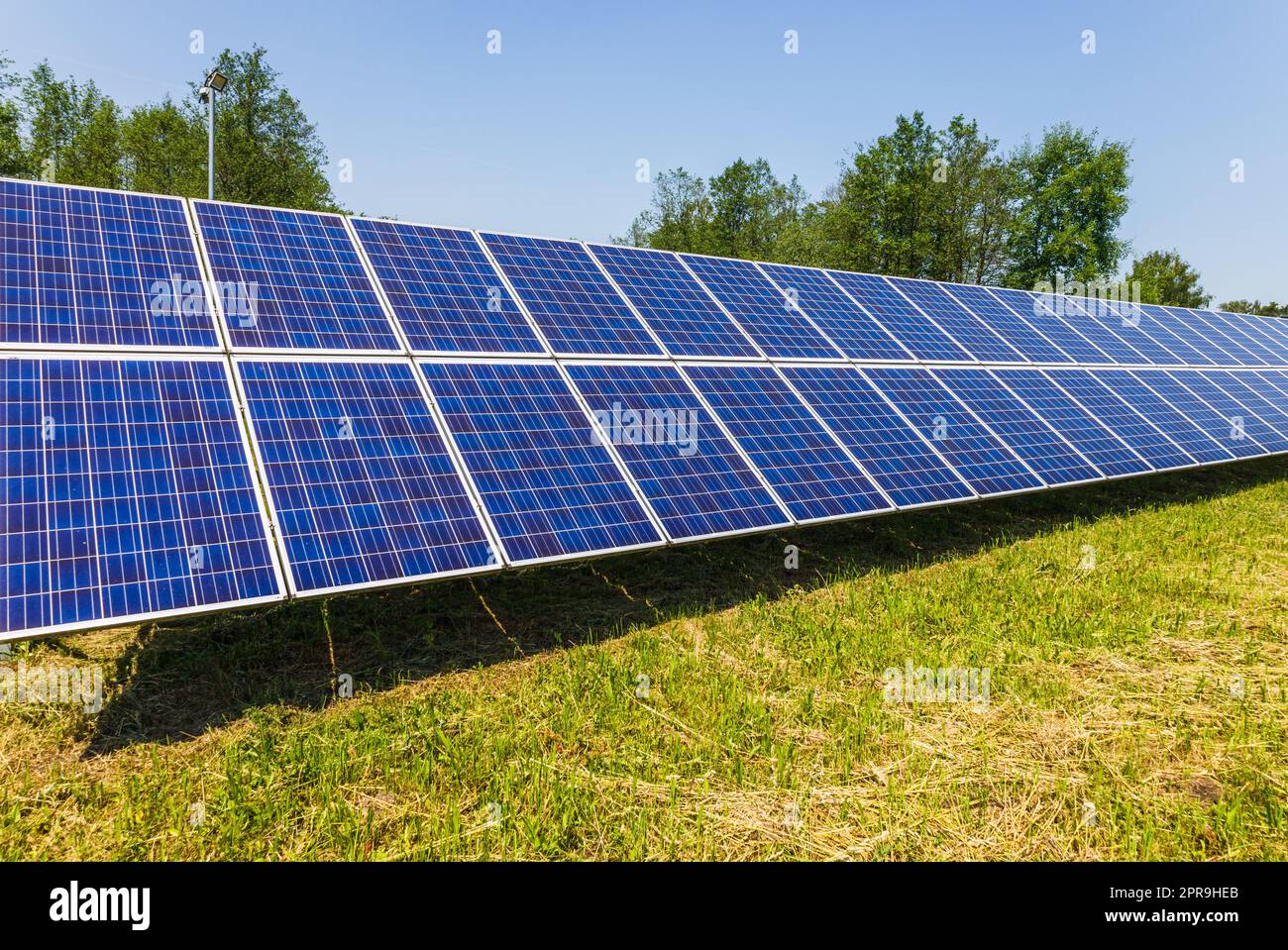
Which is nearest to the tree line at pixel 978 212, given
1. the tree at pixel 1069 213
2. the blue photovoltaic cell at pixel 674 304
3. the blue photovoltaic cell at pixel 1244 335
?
the tree at pixel 1069 213

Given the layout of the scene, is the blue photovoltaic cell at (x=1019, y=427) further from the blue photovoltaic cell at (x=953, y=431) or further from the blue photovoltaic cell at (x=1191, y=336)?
the blue photovoltaic cell at (x=1191, y=336)

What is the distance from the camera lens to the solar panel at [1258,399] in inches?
668

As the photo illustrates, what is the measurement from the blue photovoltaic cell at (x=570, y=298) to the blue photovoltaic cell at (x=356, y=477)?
2.82 m

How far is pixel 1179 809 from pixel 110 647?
407 inches

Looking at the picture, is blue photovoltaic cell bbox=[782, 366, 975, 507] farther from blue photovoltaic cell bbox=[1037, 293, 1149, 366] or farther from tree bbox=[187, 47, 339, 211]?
tree bbox=[187, 47, 339, 211]

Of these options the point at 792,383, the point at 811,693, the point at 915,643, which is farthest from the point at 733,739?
the point at 792,383

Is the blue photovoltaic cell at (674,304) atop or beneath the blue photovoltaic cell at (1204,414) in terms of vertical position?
atop

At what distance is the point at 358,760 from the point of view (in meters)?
5.70

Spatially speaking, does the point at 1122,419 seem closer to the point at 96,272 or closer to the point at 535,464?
the point at 535,464

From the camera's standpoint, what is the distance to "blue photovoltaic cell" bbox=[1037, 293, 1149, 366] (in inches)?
752

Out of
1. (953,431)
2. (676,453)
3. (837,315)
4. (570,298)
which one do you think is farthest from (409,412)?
(837,315)

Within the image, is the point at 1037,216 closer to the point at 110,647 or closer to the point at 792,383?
the point at 792,383

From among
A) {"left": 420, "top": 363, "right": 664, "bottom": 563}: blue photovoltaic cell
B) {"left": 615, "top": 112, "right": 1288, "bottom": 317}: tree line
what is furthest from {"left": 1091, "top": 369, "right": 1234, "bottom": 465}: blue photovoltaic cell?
{"left": 615, "top": 112, "right": 1288, "bottom": 317}: tree line

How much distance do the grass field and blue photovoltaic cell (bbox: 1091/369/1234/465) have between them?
18.7ft
